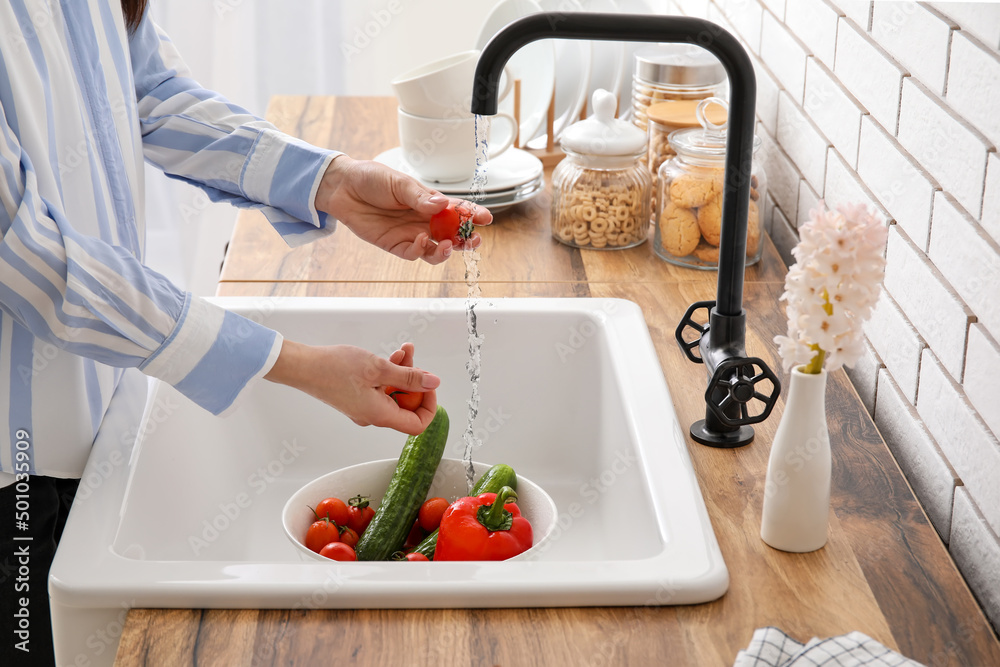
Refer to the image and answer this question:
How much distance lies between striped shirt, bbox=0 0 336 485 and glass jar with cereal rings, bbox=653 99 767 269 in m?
0.47

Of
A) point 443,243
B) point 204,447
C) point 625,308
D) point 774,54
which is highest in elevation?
point 774,54

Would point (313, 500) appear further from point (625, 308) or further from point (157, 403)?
point (625, 308)

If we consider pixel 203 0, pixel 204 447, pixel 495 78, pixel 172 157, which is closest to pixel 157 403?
pixel 204 447

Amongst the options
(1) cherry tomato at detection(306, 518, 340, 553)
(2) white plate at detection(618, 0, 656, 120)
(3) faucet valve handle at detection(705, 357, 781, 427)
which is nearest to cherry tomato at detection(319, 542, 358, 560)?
(1) cherry tomato at detection(306, 518, 340, 553)

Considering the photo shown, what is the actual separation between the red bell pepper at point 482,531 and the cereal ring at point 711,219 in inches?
21.3

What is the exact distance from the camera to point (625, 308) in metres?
1.12

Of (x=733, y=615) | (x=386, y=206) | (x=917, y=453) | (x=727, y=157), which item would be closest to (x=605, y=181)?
(x=386, y=206)

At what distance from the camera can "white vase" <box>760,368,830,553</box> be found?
2.26 ft

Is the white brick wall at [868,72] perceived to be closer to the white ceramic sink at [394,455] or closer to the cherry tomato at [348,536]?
the white ceramic sink at [394,455]

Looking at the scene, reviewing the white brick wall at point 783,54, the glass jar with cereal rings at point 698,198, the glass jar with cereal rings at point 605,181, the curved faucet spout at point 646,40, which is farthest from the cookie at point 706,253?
the curved faucet spout at point 646,40

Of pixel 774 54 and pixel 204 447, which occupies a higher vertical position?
pixel 774 54

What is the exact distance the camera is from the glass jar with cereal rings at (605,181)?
1.31 meters

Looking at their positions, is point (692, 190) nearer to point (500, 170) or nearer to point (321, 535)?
point (500, 170)

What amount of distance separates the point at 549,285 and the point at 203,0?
2.00 metres
